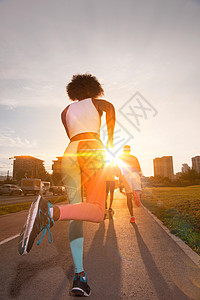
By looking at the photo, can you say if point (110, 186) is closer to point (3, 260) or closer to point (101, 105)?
point (3, 260)

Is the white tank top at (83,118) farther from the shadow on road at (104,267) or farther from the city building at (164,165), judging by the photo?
the city building at (164,165)

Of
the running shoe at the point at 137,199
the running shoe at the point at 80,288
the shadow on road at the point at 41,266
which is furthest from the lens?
the running shoe at the point at 137,199

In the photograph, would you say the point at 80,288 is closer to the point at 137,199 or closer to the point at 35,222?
the point at 35,222

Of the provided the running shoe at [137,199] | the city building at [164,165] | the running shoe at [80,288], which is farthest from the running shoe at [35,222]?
the city building at [164,165]

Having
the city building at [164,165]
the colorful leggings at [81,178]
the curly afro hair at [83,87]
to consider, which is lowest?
the colorful leggings at [81,178]

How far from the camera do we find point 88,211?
2.01 metres

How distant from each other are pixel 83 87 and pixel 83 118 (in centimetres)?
54

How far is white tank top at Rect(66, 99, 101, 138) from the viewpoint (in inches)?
98.4

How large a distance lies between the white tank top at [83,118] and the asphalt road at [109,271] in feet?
5.35

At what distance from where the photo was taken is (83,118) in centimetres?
251

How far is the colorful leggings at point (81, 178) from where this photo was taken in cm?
224

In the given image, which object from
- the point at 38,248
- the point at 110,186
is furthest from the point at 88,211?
the point at 110,186

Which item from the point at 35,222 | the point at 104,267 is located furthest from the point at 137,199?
the point at 35,222

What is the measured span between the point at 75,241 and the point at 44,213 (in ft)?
1.99
